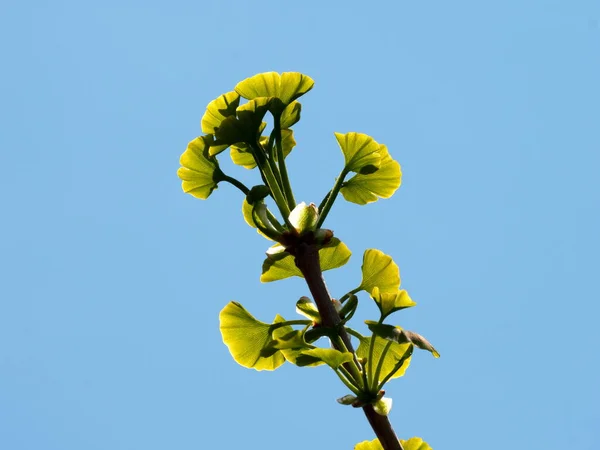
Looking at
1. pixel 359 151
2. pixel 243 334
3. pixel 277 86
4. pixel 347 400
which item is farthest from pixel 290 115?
pixel 347 400

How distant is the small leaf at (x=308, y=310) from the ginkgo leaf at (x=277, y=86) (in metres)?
0.51

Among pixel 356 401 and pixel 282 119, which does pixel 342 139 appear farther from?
pixel 356 401

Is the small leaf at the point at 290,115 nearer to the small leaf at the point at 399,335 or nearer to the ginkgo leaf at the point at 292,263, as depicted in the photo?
the ginkgo leaf at the point at 292,263

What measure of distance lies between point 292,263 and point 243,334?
23 cm

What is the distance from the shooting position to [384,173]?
2.02 m

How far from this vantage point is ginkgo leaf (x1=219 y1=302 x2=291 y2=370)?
1775 millimetres

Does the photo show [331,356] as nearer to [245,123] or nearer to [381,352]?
[381,352]

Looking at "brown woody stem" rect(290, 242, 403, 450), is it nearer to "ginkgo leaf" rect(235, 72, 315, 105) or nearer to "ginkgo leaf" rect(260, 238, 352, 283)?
"ginkgo leaf" rect(260, 238, 352, 283)

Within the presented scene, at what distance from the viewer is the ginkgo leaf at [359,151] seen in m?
1.87

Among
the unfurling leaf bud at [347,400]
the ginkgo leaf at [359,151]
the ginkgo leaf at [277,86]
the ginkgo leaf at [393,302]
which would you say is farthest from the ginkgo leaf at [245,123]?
the unfurling leaf bud at [347,400]

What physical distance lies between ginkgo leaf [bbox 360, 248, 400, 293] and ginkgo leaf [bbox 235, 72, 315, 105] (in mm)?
454

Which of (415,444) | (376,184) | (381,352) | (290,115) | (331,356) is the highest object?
(290,115)

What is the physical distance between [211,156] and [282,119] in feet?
0.72

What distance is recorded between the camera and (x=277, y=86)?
1.79 metres
